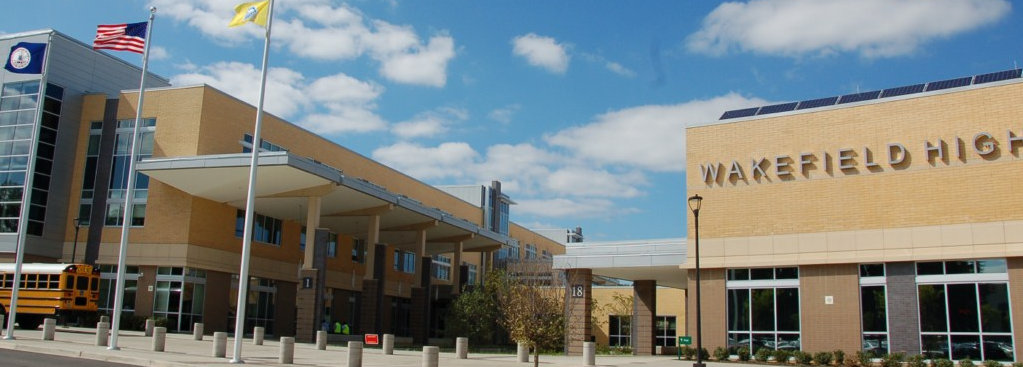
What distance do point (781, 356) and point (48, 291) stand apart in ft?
99.4

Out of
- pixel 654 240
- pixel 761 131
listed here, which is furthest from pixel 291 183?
pixel 761 131

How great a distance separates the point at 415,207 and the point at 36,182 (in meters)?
20.1

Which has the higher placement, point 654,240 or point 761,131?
point 761,131

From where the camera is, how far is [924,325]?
27.6 m

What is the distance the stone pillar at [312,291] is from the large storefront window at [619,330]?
1028 inches

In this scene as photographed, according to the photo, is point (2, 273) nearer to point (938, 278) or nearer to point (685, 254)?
point (685, 254)

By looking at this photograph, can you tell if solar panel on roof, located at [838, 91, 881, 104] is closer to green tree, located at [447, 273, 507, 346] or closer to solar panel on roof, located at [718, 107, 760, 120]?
solar panel on roof, located at [718, 107, 760, 120]

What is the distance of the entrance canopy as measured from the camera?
122 ft

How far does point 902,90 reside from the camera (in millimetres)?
30141

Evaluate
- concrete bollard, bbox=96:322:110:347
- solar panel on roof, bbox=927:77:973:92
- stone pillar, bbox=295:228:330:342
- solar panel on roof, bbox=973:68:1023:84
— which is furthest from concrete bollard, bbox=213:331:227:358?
solar panel on roof, bbox=973:68:1023:84

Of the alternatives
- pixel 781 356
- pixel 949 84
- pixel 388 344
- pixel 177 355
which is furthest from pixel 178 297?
pixel 949 84

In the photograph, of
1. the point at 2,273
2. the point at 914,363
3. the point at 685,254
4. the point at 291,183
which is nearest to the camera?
the point at 914,363

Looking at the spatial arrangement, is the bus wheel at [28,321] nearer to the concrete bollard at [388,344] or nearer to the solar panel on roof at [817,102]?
the concrete bollard at [388,344]

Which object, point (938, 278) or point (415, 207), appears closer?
point (938, 278)
